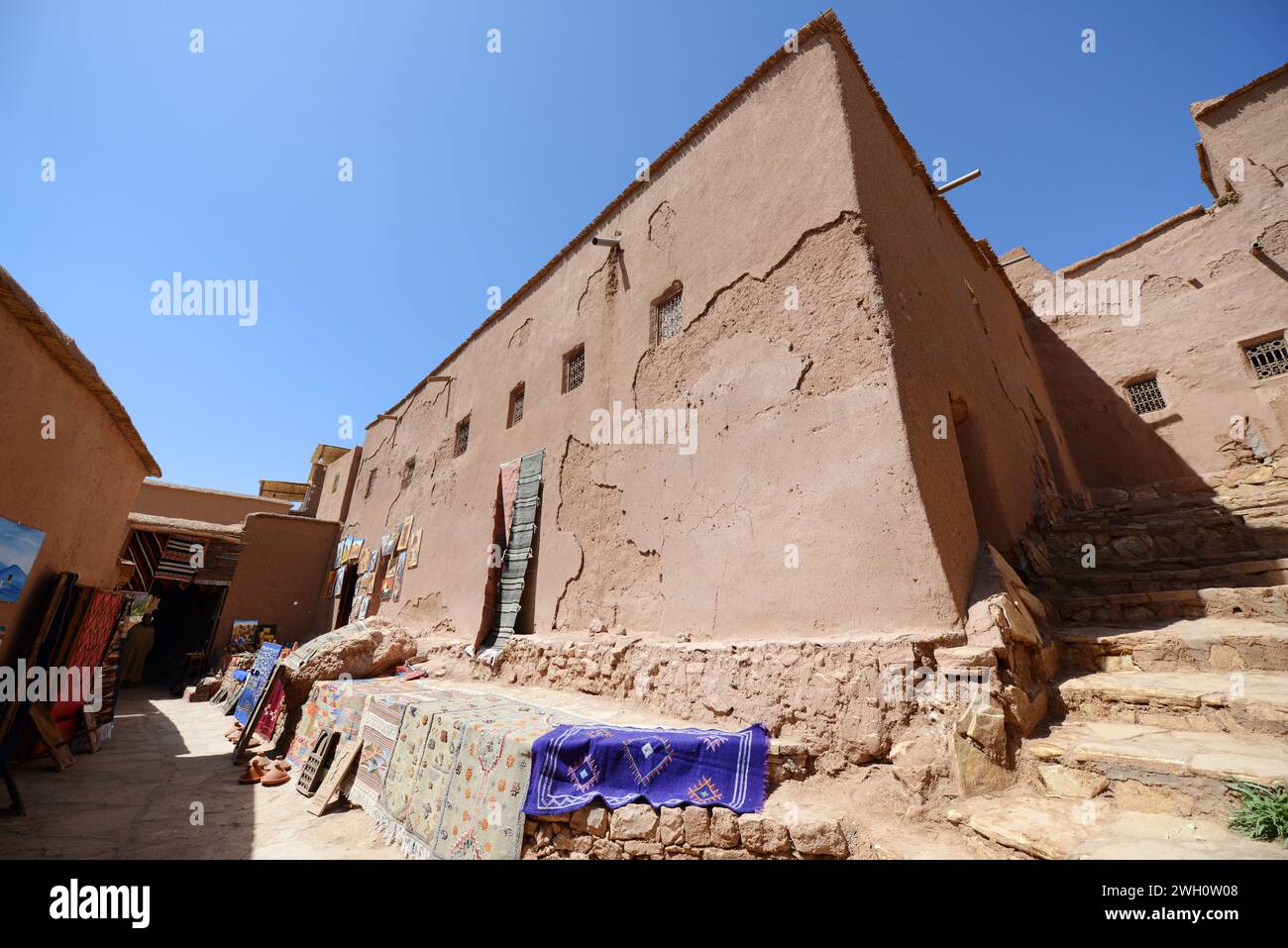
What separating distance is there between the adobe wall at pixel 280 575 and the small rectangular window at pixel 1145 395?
2000cm

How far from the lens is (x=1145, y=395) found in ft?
34.9

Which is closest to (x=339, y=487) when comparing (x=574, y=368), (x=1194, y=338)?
(x=574, y=368)

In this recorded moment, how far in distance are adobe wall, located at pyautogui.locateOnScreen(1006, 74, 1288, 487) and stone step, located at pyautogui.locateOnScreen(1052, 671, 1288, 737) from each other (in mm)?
8980

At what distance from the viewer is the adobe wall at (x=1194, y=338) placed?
9.45m

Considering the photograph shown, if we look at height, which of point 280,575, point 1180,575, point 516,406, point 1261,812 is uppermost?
point 516,406

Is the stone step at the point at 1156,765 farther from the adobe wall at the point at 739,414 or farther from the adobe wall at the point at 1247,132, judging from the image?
the adobe wall at the point at 1247,132

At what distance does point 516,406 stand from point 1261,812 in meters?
9.29

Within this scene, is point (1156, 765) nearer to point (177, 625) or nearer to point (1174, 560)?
point (1174, 560)

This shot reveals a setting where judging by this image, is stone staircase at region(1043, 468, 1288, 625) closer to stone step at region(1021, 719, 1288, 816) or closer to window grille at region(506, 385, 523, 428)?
stone step at region(1021, 719, 1288, 816)

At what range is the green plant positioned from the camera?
218cm

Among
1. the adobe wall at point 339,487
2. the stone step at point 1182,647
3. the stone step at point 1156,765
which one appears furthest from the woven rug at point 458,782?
the adobe wall at point 339,487

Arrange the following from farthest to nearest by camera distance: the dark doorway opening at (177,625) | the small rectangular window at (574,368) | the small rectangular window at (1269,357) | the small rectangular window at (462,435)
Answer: the dark doorway opening at (177,625)
the small rectangular window at (462,435)
the small rectangular window at (1269,357)
the small rectangular window at (574,368)

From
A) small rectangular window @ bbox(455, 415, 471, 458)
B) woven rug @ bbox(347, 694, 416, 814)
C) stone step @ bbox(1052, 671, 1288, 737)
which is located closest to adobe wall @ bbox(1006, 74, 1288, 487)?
stone step @ bbox(1052, 671, 1288, 737)

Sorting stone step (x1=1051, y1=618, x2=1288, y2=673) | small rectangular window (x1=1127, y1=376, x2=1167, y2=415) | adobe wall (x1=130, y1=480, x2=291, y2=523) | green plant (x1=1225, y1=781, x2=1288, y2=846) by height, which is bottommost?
green plant (x1=1225, y1=781, x2=1288, y2=846)
